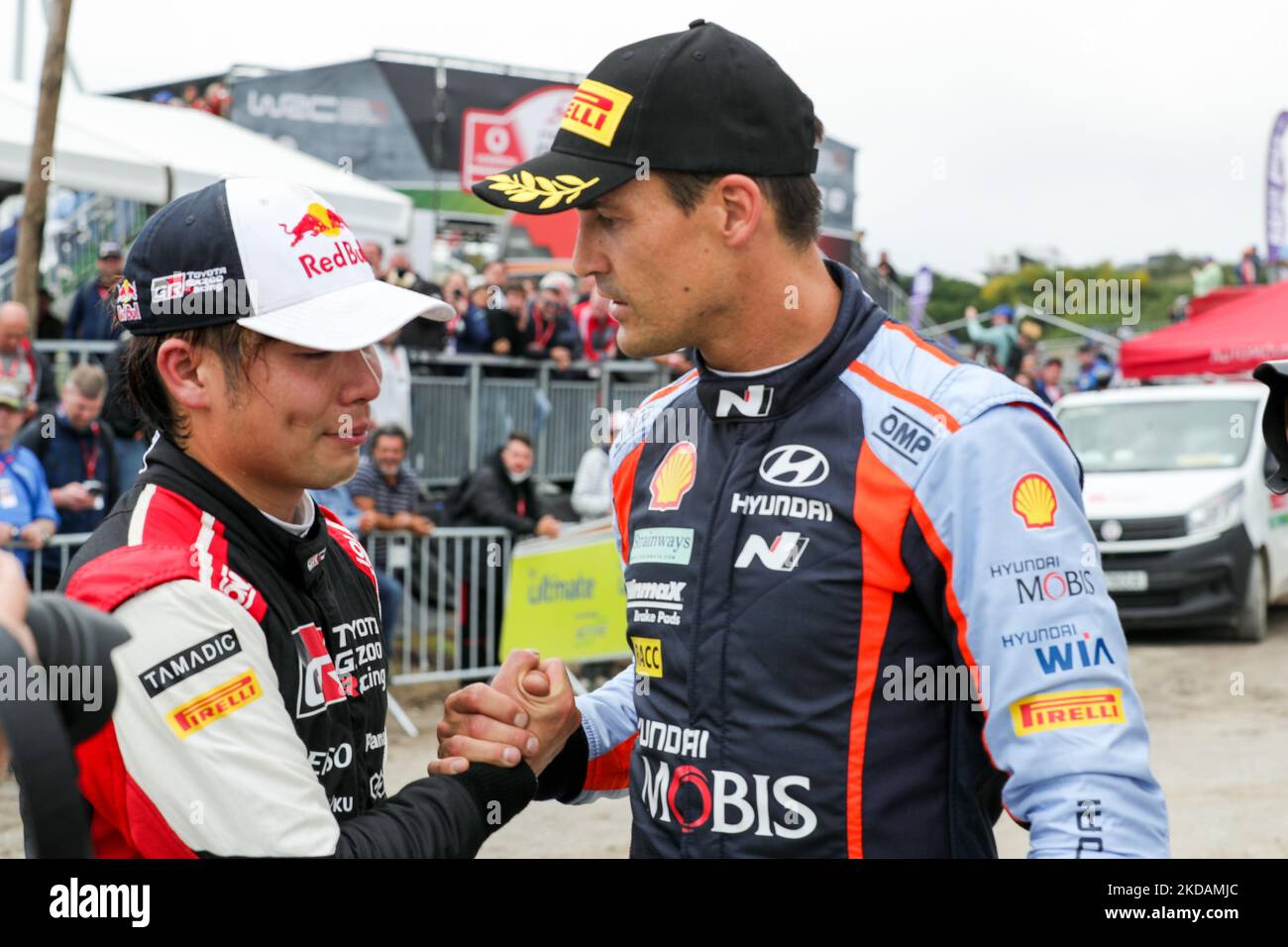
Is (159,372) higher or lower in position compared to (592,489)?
higher

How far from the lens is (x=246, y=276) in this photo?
7.02ft

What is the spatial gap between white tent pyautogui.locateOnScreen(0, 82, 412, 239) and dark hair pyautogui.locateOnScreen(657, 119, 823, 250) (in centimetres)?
810

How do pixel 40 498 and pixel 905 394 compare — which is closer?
pixel 905 394

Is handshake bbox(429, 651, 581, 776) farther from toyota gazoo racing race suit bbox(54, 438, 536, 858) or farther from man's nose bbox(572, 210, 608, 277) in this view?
man's nose bbox(572, 210, 608, 277)

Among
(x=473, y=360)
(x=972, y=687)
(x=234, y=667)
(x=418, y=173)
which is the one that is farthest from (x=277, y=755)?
(x=418, y=173)

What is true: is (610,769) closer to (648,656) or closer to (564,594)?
(648,656)

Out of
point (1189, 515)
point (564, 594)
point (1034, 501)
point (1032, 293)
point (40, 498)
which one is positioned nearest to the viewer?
point (1034, 501)

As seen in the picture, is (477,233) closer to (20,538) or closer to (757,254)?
(20,538)

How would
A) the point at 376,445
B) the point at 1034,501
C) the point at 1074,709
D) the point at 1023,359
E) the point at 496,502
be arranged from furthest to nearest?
1. the point at 1023,359
2. the point at 496,502
3. the point at 376,445
4. the point at 1034,501
5. the point at 1074,709

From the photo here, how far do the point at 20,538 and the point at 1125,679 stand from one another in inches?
258

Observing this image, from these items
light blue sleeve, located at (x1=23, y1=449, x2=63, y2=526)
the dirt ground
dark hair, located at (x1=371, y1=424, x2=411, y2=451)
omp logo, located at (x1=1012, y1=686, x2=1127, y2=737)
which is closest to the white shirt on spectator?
dark hair, located at (x1=371, y1=424, x2=411, y2=451)

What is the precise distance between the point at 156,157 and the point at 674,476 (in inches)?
340

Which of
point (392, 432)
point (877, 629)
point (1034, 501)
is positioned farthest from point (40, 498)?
point (1034, 501)
